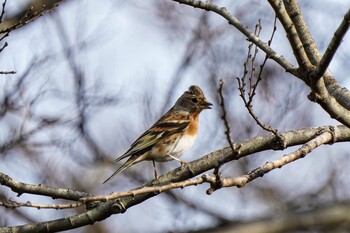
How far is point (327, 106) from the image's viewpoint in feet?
17.0

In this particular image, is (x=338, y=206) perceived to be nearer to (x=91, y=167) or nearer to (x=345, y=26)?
(x=345, y=26)

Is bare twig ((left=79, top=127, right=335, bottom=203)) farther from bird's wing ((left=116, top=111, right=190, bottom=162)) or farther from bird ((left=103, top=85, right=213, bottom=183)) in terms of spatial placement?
bird's wing ((left=116, top=111, right=190, bottom=162))

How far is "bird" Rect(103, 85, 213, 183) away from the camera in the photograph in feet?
27.4

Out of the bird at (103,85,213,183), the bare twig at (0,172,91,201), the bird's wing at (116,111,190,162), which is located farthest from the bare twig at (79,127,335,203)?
the bird's wing at (116,111,190,162)

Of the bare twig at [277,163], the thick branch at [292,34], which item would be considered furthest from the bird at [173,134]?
the thick branch at [292,34]

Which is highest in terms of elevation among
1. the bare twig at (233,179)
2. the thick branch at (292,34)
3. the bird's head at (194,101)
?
the bird's head at (194,101)

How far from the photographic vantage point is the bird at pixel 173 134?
27.4 feet

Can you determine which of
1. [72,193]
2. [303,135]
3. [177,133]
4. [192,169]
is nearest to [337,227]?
[303,135]

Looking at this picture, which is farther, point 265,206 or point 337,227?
point 265,206

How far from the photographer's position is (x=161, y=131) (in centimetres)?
870

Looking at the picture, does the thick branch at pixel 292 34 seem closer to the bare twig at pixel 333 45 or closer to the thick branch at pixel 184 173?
the bare twig at pixel 333 45

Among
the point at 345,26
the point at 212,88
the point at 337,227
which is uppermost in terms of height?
the point at 212,88

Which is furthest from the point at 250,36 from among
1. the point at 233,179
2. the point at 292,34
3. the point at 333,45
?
the point at 233,179

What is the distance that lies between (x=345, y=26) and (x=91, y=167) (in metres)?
7.25
